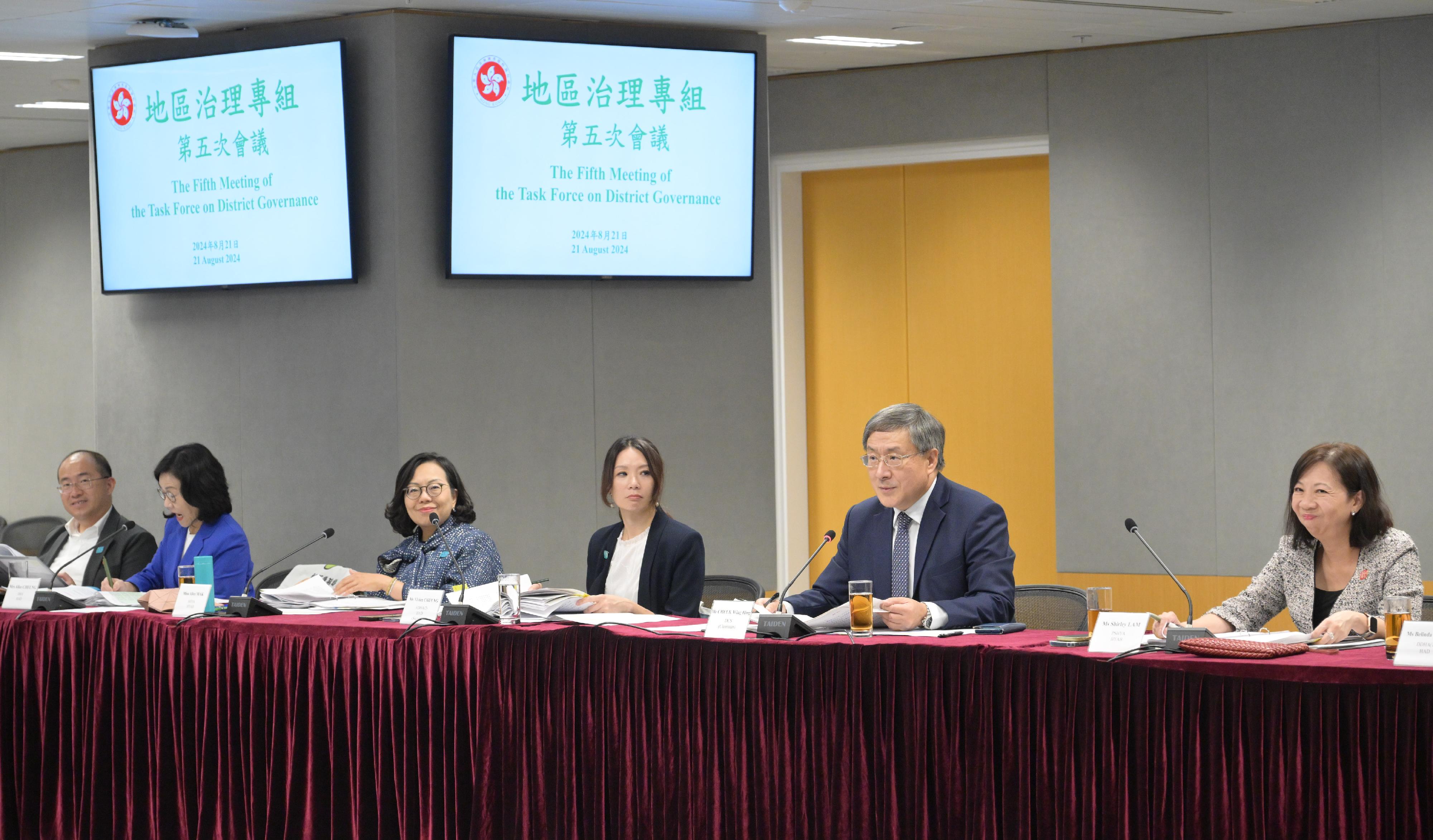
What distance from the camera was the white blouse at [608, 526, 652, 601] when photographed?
3.96 metres

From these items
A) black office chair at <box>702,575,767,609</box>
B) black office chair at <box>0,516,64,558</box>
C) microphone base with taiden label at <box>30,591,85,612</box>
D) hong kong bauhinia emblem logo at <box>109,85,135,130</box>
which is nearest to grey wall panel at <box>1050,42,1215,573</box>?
black office chair at <box>702,575,767,609</box>

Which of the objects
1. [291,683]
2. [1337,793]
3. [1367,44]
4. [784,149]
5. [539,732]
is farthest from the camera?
[784,149]

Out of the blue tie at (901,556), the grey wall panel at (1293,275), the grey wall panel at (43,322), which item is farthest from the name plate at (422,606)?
the grey wall panel at (43,322)

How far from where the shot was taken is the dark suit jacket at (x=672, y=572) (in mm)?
3904

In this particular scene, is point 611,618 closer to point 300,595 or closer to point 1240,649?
point 300,595

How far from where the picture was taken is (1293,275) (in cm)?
576

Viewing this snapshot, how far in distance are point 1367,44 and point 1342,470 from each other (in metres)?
3.19

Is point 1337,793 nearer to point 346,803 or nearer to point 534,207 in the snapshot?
point 346,803

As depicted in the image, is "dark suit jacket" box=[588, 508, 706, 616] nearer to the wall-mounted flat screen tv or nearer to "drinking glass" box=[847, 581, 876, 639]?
"drinking glass" box=[847, 581, 876, 639]

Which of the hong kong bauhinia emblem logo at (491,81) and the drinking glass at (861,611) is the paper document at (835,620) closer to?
the drinking glass at (861,611)

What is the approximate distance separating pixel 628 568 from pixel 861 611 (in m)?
1.25

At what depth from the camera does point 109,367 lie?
5738 millimetres

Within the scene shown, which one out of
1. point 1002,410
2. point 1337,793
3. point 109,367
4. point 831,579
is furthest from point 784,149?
point 1337,793

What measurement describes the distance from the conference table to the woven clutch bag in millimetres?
34
